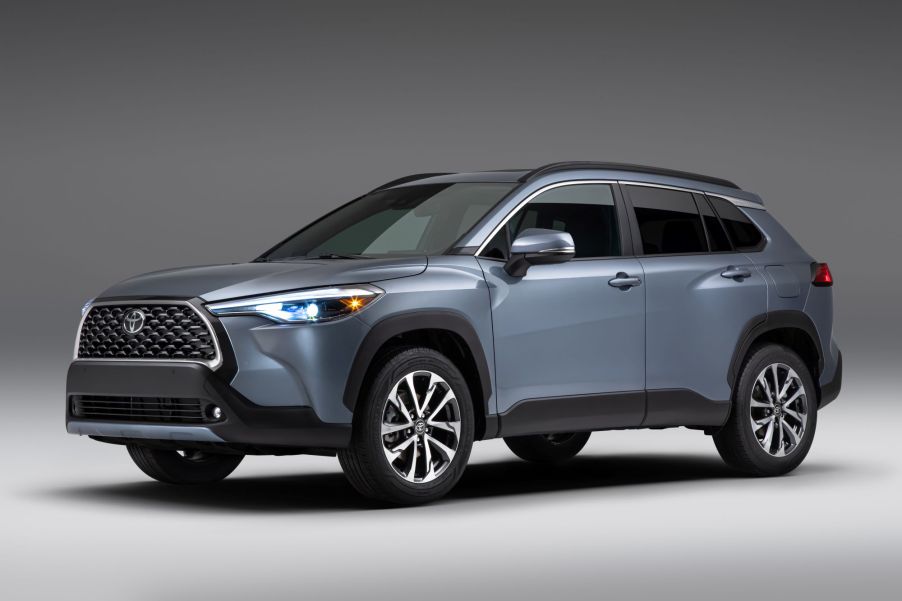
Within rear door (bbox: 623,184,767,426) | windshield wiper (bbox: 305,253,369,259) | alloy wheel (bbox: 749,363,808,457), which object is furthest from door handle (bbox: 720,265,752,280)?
windshield wiper (bbox: 305,253,369,259)

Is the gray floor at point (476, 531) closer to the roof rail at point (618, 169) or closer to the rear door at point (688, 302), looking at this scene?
the rear door at point (688, 302)

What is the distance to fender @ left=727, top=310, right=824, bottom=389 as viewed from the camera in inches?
450

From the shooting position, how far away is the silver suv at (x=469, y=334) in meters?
9.39

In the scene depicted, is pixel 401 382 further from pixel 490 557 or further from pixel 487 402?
pixel 490 557

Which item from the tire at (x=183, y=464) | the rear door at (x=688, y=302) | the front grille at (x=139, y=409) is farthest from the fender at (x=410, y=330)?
the tire at (x=183, y=464)

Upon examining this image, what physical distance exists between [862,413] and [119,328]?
746 centimetres

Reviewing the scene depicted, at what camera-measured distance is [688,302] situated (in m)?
11.1

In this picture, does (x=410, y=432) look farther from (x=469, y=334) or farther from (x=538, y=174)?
(x=538, y=174)

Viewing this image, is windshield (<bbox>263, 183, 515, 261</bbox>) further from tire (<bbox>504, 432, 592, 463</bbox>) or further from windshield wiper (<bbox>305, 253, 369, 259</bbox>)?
tire (<bbox>504, 432, 592, 463</bbox>)

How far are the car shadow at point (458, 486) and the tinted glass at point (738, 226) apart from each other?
151 centimetres

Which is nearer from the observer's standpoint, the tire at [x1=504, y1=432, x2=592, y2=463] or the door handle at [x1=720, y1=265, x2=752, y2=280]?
the door handle at [x1=720, y1=265, x2=752, y2=280]

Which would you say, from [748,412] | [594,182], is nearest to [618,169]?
[594,182]

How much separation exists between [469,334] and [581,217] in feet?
4.78

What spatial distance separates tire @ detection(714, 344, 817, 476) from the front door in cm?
95
